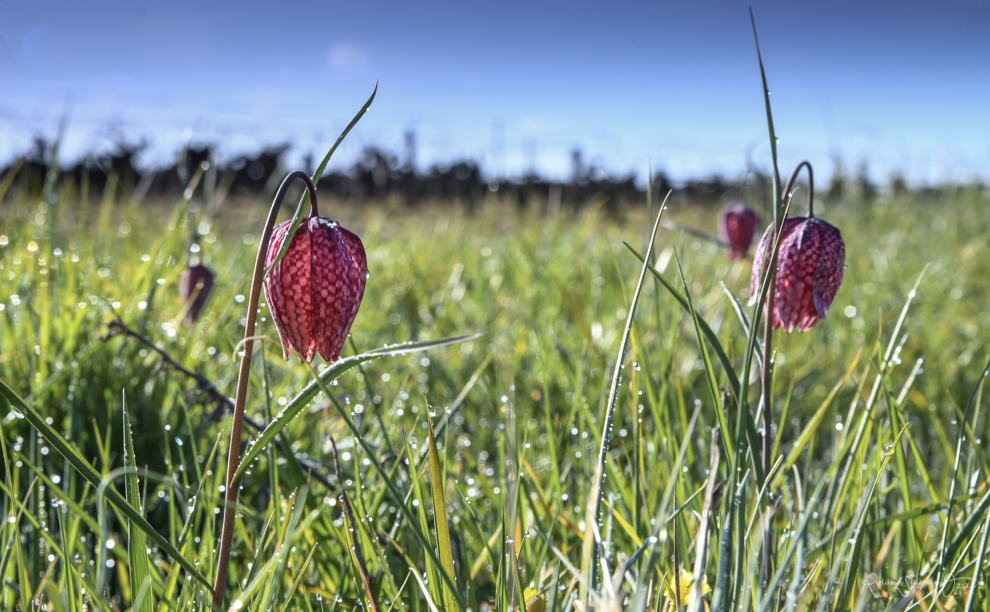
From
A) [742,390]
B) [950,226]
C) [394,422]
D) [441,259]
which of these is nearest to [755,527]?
[742,390]

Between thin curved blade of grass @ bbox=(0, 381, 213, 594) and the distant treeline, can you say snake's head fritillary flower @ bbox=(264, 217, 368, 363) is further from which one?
the distant treeline

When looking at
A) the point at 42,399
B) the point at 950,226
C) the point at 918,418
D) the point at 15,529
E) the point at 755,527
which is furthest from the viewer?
the point at 950,226

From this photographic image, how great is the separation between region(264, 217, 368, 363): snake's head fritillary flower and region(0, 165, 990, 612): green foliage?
0.06 metres

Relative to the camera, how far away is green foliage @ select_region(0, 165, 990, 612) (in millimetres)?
787

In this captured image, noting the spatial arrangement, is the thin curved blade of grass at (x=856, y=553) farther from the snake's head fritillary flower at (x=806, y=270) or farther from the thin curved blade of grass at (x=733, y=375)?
the snake's head fritillary flower at (x=806, y=270)

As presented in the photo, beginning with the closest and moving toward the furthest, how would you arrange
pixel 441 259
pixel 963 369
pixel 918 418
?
pixel 918 418, pixel 963 369, pixel 441 259

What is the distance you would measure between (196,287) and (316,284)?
2.79 feet

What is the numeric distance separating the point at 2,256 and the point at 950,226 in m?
4.96

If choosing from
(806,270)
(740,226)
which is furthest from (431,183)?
(806,270)

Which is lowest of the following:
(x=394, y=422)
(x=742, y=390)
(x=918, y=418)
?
(x=918, y=418)

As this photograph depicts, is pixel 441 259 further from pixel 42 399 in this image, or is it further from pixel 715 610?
pixel 715 610

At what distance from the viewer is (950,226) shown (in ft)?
15.3

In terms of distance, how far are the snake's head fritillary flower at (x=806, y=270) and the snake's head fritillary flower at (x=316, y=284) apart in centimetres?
55

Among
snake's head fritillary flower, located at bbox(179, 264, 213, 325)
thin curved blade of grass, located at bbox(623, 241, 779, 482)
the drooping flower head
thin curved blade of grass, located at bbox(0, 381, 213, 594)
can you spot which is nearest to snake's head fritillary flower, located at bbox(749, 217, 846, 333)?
the drooping flower head
